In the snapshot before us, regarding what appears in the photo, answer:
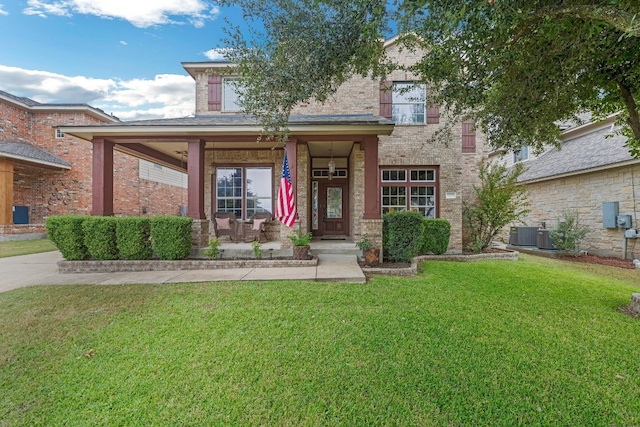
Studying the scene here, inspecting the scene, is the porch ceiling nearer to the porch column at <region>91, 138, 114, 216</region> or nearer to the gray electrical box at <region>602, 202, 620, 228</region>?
the porch column at <region>91, 138, 114, 216</region>

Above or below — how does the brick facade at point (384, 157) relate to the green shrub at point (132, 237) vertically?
above

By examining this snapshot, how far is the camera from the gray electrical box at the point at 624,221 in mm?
9062

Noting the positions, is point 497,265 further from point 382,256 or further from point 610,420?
point 610,420

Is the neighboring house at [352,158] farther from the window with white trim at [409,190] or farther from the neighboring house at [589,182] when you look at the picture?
the neighboring house at [589,182]

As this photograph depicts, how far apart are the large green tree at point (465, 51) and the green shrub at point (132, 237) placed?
13.5 feet

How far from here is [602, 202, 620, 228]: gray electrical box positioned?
30.9 feet

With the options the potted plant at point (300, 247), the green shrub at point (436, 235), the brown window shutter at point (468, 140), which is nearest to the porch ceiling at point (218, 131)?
the potted plant at point (300, 247)

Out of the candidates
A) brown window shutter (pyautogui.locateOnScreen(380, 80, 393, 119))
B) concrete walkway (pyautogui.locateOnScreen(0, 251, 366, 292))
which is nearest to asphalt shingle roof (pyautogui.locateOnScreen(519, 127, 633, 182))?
brown window shutter (pyautogui.locateOnScreen(380, 80, 393, 119))

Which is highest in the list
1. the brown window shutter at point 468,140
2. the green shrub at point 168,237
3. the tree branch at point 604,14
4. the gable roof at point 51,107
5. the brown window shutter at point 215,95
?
the gable roof at point 51,107

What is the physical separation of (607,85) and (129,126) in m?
10.3

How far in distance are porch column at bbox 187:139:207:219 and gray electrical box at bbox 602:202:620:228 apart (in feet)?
41.8

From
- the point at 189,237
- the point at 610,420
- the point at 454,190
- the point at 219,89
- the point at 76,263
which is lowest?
the point at 610,420

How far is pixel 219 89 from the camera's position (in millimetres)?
10844

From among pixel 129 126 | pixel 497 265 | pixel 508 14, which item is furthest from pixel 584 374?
pixel 129 126
